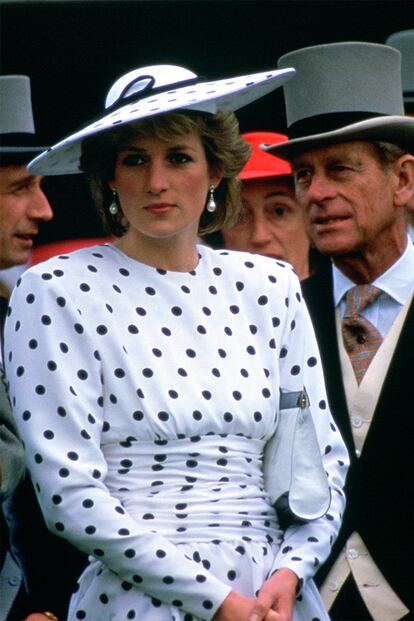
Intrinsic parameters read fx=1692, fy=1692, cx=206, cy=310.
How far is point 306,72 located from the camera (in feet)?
15.6

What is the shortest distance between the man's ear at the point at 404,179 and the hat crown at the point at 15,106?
1.18 metres

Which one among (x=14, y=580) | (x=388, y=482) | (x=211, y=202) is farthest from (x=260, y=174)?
(x=14, y=580)

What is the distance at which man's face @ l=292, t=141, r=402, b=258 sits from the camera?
181 inches

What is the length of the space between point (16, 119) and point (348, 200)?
1177 millimetres

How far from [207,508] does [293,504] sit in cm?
21

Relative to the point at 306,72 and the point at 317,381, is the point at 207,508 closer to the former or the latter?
the point at 317,381

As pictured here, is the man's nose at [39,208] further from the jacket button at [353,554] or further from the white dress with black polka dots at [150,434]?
the jacket button at [353,554]

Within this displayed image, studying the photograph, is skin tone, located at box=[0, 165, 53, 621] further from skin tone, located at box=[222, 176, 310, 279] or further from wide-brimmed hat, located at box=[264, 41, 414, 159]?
wide-brimmed hat, located at box=[264, 41, 414, 159]

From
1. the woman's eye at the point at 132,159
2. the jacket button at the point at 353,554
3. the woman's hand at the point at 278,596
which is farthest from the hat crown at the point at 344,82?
the woman's hand at the point at 278,596

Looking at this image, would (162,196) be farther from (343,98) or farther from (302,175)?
(343,98)

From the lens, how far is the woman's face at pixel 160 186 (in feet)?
12.5

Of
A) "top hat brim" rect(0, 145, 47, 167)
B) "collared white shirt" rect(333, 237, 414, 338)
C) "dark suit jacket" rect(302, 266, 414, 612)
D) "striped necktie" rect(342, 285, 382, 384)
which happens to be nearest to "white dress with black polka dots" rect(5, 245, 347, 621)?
"dark suit jacket" rect(302, 266, 414, 612)

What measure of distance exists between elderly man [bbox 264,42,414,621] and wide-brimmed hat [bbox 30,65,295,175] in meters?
0.67

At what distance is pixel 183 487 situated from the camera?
144 inches
